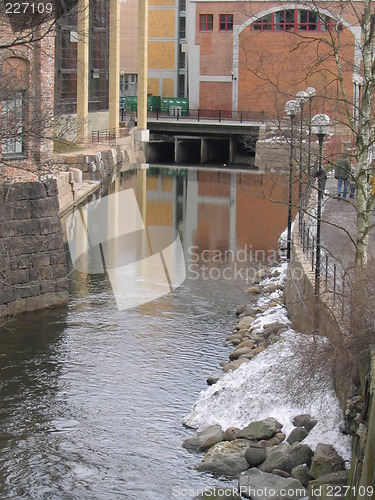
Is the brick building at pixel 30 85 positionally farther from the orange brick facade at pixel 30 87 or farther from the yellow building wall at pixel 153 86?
the yellow building wall at pixel 153 86

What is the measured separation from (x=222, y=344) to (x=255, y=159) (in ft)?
130

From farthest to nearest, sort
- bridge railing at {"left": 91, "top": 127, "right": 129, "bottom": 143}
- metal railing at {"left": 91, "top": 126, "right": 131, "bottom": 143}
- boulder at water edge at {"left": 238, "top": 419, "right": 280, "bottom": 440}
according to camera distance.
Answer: bridge railing at {"left": 91, "top": 127, "right": 129, "bottom": 143} < metal railing at {"left": 91, "top": 126, "right": 131, "bottom": 143} < boulder at water edge at {"left": 238, "top": 419, "right": 280, "bottom": 440}

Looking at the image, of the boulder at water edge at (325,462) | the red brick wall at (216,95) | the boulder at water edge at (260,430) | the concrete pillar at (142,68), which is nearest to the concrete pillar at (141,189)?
the concrete pillar at (142,68)

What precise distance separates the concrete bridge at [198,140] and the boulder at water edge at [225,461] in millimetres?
44804

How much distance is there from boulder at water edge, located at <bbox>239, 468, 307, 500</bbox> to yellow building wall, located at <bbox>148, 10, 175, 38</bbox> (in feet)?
213

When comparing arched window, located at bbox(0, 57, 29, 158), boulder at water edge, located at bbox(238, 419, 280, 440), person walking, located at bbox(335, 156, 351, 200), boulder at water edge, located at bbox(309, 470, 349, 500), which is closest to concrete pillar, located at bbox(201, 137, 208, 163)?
person walking, located at bbox(335, 156, 351, 200)

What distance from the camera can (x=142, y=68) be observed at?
2154 inches

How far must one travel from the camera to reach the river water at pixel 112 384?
41.1ft

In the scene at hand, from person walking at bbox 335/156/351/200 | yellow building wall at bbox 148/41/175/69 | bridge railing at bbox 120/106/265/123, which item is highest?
yellow building wall at bbox 148/41/175/69

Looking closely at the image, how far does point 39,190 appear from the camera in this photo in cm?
1988

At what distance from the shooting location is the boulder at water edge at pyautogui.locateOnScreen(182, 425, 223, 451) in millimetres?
13391

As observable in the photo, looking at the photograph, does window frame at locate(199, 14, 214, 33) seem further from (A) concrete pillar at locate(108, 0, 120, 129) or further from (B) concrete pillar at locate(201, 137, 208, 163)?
(A) concrete pillar at locate(108, 0, 120, 129)

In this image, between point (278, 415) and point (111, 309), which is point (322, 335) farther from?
point (111, 309)

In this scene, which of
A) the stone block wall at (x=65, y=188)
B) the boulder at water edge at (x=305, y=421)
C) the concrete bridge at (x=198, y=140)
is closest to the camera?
the boulder at water edge at (x=305, y=421)
